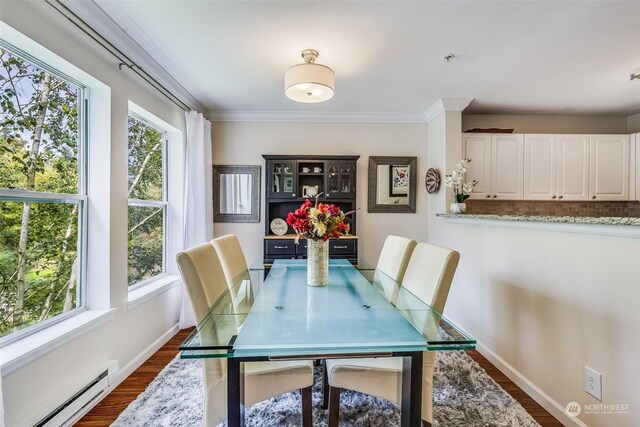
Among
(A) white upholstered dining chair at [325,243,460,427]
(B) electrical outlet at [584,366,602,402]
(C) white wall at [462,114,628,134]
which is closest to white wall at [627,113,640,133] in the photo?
(C) white wall at [462,114,628,134]

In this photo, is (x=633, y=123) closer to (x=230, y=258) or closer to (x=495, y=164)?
(x=495, y=164)

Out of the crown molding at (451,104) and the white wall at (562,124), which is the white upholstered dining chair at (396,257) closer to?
the crown molding at (451,104)

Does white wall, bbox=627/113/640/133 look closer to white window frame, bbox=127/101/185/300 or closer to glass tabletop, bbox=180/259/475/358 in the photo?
glass tabletop, bbox=180/259/475/358

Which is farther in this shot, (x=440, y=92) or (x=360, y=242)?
(x=360, y=242)

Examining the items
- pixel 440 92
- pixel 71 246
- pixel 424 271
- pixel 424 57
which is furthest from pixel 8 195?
pixel 440 92

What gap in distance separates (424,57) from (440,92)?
83cm

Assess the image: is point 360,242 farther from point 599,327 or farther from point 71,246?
point 71,246

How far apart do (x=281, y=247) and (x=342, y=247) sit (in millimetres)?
732

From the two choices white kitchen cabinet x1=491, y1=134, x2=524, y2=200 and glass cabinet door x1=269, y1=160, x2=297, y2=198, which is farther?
glass cabinet door x1=269, y1=160, x2=297, y2=198

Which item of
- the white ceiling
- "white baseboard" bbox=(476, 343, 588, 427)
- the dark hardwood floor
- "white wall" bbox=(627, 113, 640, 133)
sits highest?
the white ceiling

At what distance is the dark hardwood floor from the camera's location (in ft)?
5.35

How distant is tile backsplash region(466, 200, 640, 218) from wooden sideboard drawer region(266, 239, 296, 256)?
2.33 m

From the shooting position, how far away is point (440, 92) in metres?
2.96

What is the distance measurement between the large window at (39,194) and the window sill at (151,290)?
0.36 meters
